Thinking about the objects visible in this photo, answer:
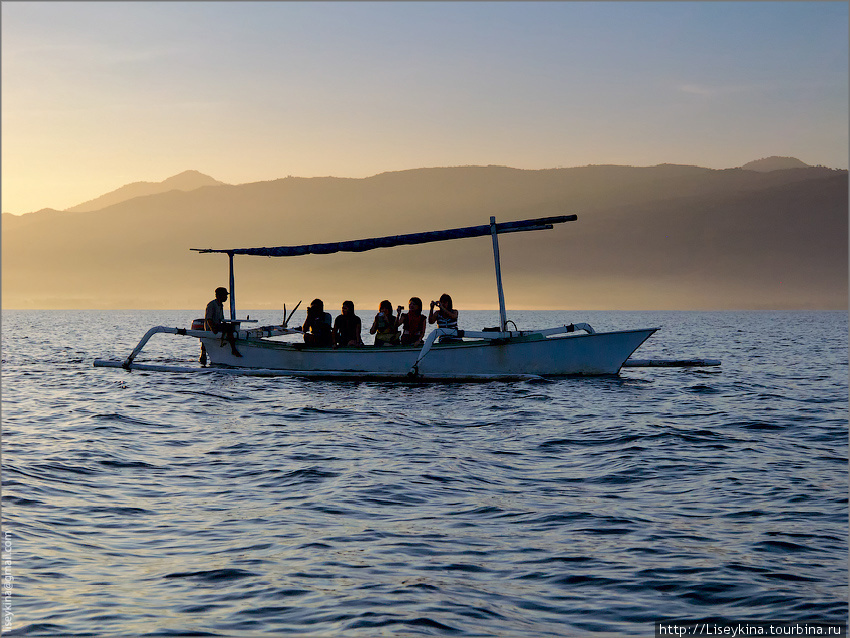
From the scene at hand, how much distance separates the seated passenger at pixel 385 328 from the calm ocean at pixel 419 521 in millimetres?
5613

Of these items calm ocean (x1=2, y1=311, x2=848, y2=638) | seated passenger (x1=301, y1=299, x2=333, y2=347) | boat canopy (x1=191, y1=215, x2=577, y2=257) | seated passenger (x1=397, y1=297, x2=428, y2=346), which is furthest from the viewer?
seated passenger (x1=301, y1=299, x2=333, y2=347)

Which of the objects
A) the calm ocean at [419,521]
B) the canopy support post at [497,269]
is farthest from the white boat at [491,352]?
the calm ocean at [419,521]

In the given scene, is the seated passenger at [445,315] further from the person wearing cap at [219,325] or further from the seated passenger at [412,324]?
the person wearing cap at [219,325]

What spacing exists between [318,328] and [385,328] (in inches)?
84.6

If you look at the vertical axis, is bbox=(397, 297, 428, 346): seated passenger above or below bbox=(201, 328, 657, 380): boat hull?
above

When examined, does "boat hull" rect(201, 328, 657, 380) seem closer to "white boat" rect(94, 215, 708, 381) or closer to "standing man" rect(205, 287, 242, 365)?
"white boat" rect(94, 215, 708, 381)

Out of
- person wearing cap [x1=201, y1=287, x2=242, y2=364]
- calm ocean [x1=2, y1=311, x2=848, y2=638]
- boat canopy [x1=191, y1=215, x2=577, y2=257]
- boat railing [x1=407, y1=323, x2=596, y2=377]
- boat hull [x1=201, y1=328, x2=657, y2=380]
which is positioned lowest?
calm ocean [x1=2, y1=311, x2=848, y2=638]

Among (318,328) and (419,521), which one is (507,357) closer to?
(318,328)

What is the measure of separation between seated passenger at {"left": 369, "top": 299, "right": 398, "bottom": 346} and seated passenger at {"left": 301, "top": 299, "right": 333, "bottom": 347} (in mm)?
1585

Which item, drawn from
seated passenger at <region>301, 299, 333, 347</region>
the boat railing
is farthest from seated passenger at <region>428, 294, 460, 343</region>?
seated passenger at <region>301, 299, 333, 347</region>

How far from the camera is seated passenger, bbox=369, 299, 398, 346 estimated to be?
23144mm

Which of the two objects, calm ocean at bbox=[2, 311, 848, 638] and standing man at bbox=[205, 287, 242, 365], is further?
standing man at bbox=[205, 287, 242, 365]

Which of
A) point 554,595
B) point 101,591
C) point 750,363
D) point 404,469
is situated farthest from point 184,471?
point 750,363

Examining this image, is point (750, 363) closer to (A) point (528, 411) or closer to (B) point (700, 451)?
(A) point (528, 411)
